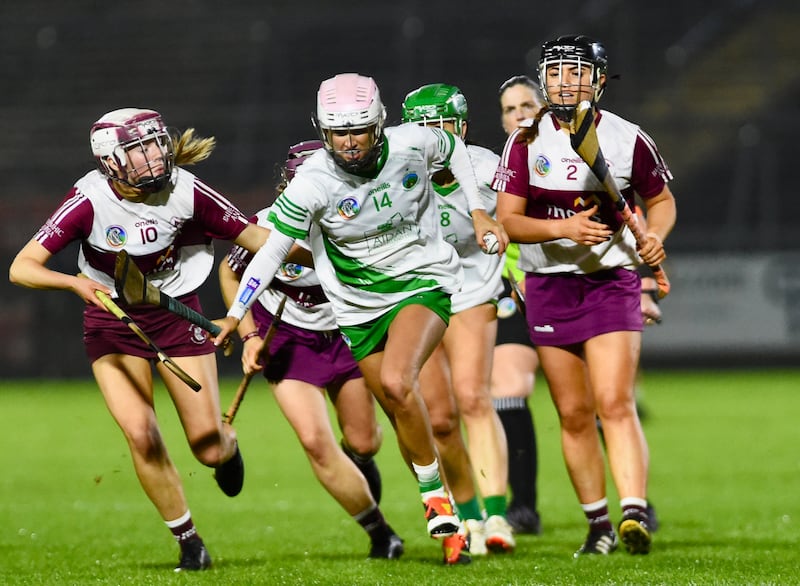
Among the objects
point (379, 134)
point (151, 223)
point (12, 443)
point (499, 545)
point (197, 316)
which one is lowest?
point (12, 443)

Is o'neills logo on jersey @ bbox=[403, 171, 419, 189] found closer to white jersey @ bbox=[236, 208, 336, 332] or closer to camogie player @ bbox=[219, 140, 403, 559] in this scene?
camogie player @ bbox=[219, 140, 403, 559]

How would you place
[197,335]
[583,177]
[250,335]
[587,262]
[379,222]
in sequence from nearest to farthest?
[379,222] → [583,177] → [587,262] → [197,335] → [250,335]

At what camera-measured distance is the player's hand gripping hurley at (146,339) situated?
18.5 ft

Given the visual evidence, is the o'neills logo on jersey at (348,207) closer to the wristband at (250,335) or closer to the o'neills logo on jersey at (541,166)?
the o'neills logo on jersey at (541,166)

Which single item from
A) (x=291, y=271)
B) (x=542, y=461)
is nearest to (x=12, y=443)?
(x=542, y=461)

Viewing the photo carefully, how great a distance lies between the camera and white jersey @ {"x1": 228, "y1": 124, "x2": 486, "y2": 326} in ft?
18.0

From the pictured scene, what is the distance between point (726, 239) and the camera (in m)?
18.3

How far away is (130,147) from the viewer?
577 centimetres

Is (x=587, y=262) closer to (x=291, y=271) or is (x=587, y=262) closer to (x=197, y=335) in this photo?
(x=291, y=271)

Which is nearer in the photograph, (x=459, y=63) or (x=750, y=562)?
(x=750, y=562)

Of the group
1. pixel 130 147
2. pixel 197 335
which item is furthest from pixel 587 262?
pixel 130 147

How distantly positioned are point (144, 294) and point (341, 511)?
3.14 metres

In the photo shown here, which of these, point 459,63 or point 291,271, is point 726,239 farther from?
point 291,271

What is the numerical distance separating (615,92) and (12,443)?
10.5 metres
